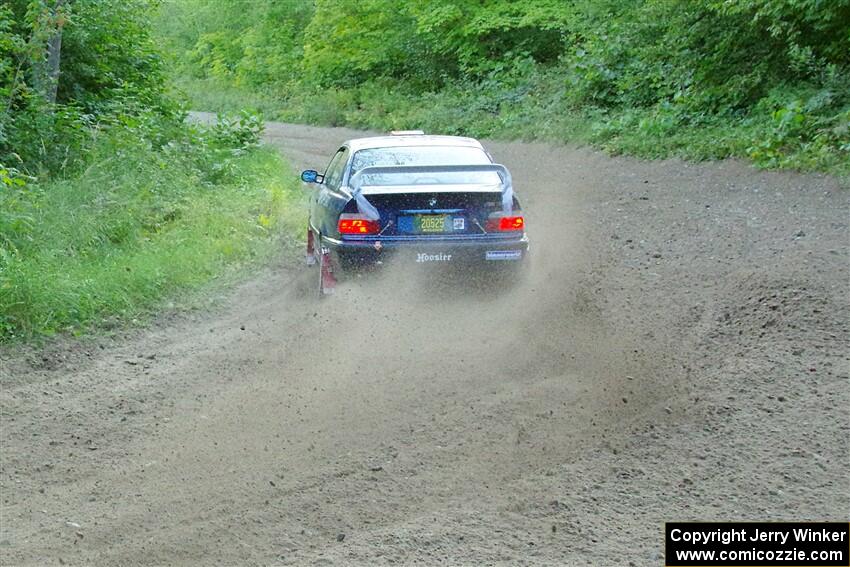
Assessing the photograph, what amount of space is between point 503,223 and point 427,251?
78 centimetres

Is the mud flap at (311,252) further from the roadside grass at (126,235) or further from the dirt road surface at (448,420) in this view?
the roadside grass at (126,235)

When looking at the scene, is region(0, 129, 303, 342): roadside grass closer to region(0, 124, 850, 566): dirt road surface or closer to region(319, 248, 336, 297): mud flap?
region(0, 124, 850, 566): dirt road surface

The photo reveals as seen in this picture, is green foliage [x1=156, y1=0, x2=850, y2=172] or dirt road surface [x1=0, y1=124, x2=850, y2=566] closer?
dirt road surface [x1=0, y1=124, x2=850, y2=566]

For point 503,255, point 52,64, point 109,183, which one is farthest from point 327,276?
point 52,64

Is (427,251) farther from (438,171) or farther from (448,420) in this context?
(448,420)

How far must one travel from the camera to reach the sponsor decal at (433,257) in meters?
8.97

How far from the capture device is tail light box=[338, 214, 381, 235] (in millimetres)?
9000

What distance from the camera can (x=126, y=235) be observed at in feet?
39.7

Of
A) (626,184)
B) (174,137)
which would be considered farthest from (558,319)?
(174,137)

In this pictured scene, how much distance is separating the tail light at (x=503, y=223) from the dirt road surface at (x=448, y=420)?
608mm

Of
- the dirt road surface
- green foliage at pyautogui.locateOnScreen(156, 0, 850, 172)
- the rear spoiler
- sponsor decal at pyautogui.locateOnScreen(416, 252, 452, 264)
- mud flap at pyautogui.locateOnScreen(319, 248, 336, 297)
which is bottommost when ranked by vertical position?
the dirt road surface

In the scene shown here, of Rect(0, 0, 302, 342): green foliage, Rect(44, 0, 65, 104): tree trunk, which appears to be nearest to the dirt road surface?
Rect(0, 0, 302, 342): green foliage

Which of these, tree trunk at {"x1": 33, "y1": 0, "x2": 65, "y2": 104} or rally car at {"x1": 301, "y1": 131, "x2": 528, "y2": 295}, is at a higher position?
tree trunk at {"x1": 33, "y1": 0, "x2": 65, "y2": 104}

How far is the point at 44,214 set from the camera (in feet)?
37.6
